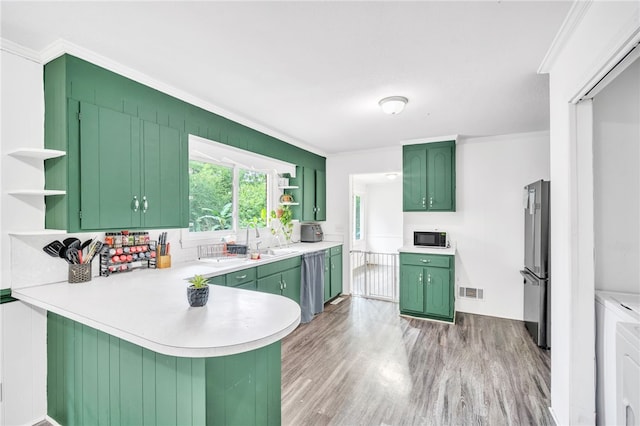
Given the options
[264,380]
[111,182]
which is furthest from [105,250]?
[264,380]

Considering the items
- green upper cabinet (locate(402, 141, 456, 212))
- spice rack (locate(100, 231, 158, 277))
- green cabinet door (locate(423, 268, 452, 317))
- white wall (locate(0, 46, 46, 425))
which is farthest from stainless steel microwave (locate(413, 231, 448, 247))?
white wall (locate(0, 46, 46, 425))

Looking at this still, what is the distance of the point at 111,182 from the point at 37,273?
769 mm

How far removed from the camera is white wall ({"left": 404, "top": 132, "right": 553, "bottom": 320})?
3.92 m

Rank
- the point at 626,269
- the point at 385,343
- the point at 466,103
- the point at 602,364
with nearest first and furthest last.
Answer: the point at 602,364
the point at 626,269
the point at 466,103
the point at 385,343

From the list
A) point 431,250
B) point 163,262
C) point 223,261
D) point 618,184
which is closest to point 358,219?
point 431,250

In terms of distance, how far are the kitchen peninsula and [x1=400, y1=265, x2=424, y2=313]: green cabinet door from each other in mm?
2799

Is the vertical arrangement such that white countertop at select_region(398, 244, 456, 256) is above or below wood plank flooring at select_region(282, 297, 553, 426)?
above

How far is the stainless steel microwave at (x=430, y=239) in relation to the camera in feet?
13.6

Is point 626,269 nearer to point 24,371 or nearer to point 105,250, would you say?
point 105,250

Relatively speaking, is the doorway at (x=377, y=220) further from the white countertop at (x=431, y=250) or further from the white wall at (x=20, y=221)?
the white wall at (x=20, y=221)

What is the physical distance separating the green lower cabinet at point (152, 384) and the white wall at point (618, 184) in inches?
81.8

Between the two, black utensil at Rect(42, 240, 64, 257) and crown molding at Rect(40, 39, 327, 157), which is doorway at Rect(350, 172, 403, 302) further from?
black utensil at Rect(42, 240, 64, 257)

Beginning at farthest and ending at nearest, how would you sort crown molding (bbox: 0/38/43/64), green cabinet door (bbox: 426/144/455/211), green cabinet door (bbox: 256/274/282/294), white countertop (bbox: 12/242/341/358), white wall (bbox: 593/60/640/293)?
green cabinet door (bbox: 426/144/455/211), green cabinet door (bbox: 256/274/282/294), crown molding (bbox: 0/38/43/64), white wall (bbox: 593/60/640/293), white countertop (bbox: 12/242/341/358)

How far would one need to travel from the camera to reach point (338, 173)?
519 cm
